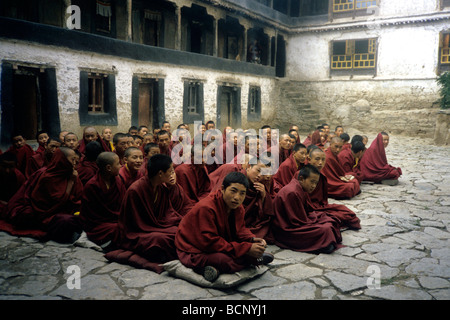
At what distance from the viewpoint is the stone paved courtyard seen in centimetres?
342

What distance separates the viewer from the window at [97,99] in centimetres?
Answer: 1209

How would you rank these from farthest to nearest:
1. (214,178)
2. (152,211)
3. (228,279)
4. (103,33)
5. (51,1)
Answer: (103,33) < (51,1) < (214,178) < (152,211) < (228,279)

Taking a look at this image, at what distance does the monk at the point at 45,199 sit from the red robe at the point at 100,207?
1.02ft

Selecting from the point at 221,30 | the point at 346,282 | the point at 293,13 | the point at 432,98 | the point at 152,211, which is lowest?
the point at 346,282

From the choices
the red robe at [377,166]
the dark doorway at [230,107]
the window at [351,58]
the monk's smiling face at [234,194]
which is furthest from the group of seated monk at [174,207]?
the window at [351,58]

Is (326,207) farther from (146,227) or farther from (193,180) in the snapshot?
(146,227)

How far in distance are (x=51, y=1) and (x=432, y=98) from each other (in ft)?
56.9

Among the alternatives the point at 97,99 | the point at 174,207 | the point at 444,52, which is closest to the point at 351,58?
the point at 444,52

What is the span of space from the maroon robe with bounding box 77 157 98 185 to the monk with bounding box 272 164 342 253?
290cm

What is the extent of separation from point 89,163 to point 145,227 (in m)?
2.28

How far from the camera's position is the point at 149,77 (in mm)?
14258

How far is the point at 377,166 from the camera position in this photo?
28.5 ft

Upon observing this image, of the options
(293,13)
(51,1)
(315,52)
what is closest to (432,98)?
(315,52)

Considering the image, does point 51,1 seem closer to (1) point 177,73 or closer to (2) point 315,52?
(1) point 177,73
